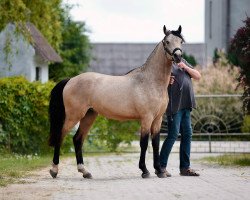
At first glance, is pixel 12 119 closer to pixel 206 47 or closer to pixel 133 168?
pixel 133 168

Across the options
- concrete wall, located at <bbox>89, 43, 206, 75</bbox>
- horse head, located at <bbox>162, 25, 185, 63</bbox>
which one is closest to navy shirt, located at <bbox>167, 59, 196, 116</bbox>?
horse head, located at <bbox>162, 25, 185, 63</bbox>

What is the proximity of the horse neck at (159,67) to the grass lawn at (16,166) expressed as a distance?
2.97 meters

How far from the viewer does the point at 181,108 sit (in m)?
15.8

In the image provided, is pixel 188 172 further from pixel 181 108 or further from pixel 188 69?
pixel 188 69

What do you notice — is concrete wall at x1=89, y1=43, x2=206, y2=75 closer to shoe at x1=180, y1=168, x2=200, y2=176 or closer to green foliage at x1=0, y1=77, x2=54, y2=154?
green foliage at x1=0, y1=77, x2=54, y2=154

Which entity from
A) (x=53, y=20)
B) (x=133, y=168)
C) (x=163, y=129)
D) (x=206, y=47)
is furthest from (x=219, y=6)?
(x=133, y=168)

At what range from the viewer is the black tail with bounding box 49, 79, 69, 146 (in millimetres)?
16094

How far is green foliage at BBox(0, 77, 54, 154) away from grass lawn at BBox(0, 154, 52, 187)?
3.08 ft

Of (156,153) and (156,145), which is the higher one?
(156,145)

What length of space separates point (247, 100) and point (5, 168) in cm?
555

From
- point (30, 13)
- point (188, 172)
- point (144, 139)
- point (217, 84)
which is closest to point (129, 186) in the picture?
point (144, 139)

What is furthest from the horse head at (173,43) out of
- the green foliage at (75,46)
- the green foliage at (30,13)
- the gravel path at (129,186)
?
the green foliage at (75,46)

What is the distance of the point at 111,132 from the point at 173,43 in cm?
1079

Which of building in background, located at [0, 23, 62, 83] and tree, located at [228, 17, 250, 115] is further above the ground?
building in background, located at [0, 23, 62, 83]
